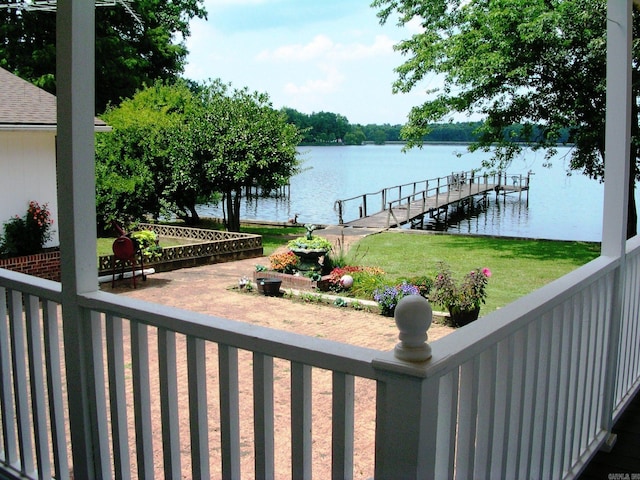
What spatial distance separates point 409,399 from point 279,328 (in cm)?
649

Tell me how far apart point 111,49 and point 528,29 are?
1423 cm

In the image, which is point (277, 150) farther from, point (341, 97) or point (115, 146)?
point (341, 97)

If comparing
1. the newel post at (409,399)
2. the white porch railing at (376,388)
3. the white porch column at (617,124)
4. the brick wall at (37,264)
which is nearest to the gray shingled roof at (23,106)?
the brick wall at (37,264)

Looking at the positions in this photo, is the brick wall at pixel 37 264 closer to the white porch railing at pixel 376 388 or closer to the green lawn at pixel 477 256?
the green lawn at pixel 477 256

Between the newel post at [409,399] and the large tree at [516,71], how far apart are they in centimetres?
1178

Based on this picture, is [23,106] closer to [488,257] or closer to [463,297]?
[463,297]

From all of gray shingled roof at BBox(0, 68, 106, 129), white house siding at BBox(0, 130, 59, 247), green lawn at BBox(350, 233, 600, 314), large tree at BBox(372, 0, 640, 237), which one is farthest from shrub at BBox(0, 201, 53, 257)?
A: large tree at BBox(372, 0, 640, 237)

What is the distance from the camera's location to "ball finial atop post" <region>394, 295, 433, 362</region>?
117 centimetres

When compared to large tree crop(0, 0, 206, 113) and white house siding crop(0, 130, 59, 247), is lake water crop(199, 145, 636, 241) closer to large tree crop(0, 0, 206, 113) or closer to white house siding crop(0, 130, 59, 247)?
large tree crop(0, 0, 206, 113)

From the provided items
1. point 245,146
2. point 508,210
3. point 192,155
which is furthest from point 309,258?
point 508,210

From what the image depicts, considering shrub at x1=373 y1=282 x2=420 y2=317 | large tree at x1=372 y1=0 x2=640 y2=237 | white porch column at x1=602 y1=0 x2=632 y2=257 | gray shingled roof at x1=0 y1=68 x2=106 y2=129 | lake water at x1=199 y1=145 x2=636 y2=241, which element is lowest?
lake water at x1=199 y1=145 x2=636 y2=241

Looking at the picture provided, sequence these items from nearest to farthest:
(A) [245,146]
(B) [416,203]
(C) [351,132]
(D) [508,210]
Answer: (A) [245,146], (B) [416,203], (D) [508,210], (C) [351,132]

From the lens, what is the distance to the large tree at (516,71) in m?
12.7

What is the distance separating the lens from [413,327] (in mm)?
1175
